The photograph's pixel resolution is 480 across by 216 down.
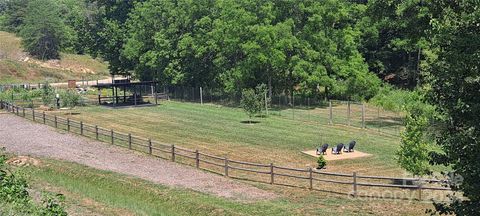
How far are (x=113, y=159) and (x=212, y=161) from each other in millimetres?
6064

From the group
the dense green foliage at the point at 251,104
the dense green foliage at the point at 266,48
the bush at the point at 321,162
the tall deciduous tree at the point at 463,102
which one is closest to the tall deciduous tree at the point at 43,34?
the dense green foliage at the point at 266,48

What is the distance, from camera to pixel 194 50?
235 feet

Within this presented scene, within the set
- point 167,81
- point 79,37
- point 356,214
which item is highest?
point 79,37

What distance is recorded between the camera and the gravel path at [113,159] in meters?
25.3

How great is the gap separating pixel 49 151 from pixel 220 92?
36.9 metres

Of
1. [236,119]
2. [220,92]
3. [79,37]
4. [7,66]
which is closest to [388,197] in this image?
[236,119]

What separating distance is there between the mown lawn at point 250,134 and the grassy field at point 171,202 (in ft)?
20.5

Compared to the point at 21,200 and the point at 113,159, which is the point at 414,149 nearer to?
the point at 21,200

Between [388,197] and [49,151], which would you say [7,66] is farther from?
[388,197]

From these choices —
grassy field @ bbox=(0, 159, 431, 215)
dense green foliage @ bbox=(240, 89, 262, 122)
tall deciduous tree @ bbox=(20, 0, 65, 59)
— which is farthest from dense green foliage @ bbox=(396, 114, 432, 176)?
tall deciduous tree @ bbox=(20, 0, 65, 59)

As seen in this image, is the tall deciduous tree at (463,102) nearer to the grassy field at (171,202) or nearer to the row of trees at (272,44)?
the grassy field at (171,202)

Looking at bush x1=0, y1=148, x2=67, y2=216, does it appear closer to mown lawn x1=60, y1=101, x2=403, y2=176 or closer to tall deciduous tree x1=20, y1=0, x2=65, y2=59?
mown lawn x1=60, y1=101, x2=403, y2=176

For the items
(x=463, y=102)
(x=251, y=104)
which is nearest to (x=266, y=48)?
(x=251, y=104)

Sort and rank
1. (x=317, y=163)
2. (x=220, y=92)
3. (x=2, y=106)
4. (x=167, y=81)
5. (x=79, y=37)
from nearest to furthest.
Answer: (x=317, y=163) < (x=2, y=106) < (x=220, y=92) < (x=167, y=81) < (x=79, y=37)
